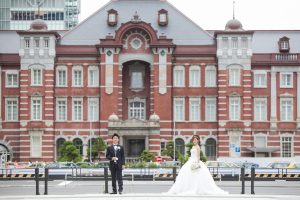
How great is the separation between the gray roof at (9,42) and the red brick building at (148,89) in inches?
56.8

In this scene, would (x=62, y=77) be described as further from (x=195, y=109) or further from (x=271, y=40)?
(x=271, y=40)

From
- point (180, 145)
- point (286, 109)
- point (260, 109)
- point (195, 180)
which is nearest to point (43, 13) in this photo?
point (180, 145)

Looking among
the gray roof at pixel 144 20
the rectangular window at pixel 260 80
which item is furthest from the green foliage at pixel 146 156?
the rectangular window at pixel 260 80

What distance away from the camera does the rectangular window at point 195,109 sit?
73562 mm

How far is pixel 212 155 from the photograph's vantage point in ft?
242

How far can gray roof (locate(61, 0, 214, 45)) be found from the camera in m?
74.2

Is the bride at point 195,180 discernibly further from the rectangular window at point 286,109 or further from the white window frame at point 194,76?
the rectangular window at point 286,109

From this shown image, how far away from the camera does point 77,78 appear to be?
73.8m

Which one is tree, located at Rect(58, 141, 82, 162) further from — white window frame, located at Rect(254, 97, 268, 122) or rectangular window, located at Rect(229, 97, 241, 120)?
white window frame, located at Rect(254, 97, 268, 122)

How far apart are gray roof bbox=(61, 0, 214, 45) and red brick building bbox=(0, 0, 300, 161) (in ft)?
0.34

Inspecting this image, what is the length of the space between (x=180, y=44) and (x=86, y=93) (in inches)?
323

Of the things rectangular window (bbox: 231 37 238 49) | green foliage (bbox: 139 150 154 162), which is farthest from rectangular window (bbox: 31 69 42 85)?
rectangular window (bbox: 231 37 238 49)

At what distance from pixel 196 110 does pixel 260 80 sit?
551 cm

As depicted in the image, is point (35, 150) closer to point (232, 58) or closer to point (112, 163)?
point (232, 58)
